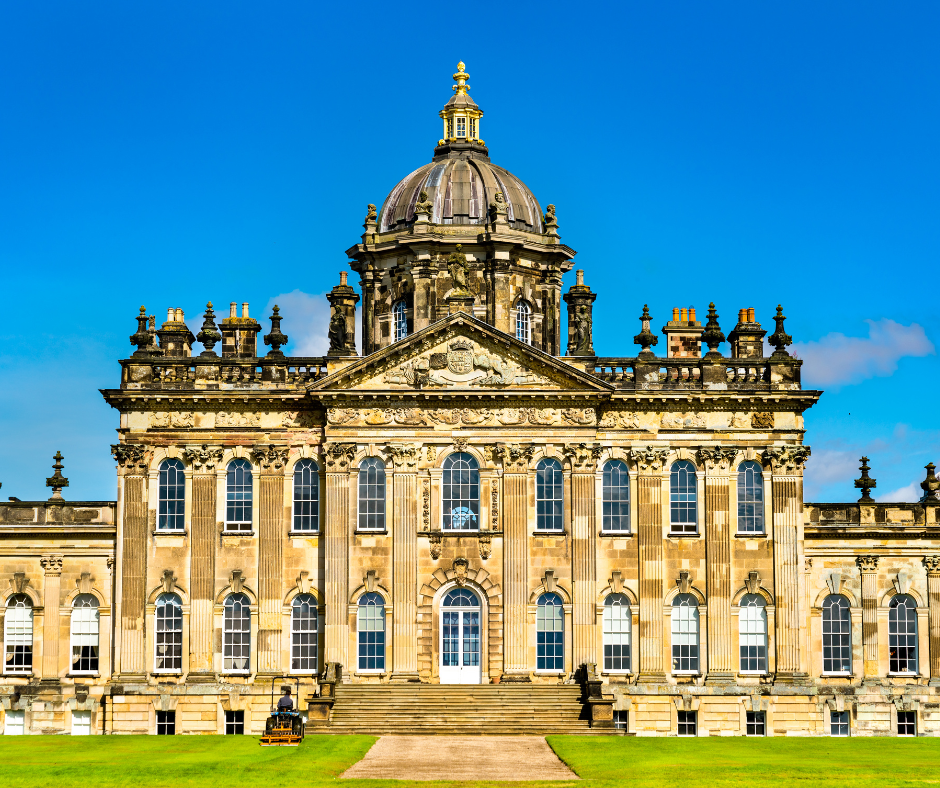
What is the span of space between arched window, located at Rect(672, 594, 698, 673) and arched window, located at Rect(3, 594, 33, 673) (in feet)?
68.0

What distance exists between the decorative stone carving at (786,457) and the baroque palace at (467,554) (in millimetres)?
72

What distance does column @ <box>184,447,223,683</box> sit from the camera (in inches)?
1913

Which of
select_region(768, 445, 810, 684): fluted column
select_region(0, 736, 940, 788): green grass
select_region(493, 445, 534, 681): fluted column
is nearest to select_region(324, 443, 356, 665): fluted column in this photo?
select_region(493, 445, 534, 681): fluted column

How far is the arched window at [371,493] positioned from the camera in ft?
160

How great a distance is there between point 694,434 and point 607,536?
4.32 meters

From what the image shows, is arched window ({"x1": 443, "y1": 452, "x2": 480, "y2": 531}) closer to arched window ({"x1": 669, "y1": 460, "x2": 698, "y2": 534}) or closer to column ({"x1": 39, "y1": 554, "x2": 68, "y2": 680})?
arched window ({"x1": 669, "y1": 460, "x2": 698, "y2": 534})

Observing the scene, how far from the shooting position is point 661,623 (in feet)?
160

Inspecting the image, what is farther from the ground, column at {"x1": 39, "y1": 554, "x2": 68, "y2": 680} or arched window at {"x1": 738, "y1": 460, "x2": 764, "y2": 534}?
arched window at {"x1": 738, "y1": 460, "x2": 764, "y2": 534}

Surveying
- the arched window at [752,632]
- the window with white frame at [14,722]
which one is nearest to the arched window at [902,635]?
the arched window at [752,632]

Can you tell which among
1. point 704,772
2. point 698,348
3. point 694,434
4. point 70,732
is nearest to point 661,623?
point 694,434

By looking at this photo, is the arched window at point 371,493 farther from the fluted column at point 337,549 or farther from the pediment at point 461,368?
the pediment at point 461,368

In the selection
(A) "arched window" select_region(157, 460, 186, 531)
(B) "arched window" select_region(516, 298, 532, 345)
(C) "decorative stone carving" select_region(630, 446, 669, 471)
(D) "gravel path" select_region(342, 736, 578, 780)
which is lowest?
(D) "gravel path" select_region(342, 736, 578, 780)

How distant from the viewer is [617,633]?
4906 centimetres

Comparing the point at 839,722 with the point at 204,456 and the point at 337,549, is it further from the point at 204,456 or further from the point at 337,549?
the point at 204,456
